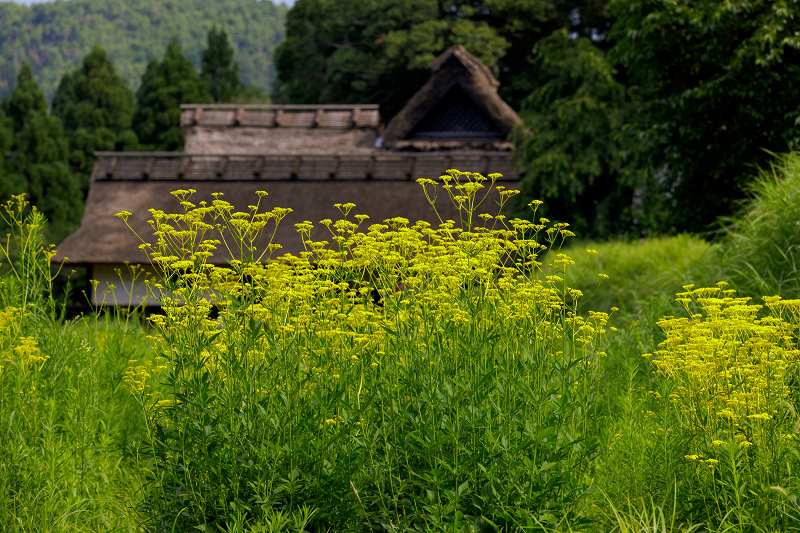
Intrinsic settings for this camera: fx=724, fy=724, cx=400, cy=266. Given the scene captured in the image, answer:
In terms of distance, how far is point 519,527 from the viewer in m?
2.60

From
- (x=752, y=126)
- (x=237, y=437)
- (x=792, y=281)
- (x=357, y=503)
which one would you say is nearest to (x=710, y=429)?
(x=357, y=503)

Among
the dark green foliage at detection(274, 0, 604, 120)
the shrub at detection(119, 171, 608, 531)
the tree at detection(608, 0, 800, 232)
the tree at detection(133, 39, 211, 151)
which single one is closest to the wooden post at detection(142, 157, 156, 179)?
the dark green foliage at detection(274, 0, 604, 120)

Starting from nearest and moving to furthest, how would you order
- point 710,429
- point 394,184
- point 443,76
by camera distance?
point 710,429, point 394,184, point 443,76

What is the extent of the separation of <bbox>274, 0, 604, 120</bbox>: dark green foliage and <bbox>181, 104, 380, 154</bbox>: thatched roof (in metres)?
4.29

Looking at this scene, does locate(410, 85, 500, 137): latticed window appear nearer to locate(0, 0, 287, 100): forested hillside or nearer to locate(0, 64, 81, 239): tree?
locate(0, 64, 81, 239): tree

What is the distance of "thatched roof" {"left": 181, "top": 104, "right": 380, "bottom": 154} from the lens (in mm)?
17266

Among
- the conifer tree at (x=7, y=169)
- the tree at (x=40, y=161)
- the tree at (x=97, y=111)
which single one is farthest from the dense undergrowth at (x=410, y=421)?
the tree at (x=97, y=111)

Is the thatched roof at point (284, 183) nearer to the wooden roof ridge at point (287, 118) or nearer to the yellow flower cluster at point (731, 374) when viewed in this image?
the wooden roof ridge at point (287, 118)

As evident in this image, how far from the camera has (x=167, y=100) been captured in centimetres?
2652

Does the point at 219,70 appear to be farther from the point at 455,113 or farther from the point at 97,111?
the point at 455,113

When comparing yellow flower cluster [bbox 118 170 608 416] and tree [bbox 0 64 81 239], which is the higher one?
yellow flower cluster [bbox 118 170 608 416]

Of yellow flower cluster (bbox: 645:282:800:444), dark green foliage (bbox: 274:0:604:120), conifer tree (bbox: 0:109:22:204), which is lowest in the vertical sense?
conifer tree (bbox: 0:109:22:204)

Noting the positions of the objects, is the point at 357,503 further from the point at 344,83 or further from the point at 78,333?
the point at 344,83

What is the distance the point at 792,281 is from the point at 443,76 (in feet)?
40.7
